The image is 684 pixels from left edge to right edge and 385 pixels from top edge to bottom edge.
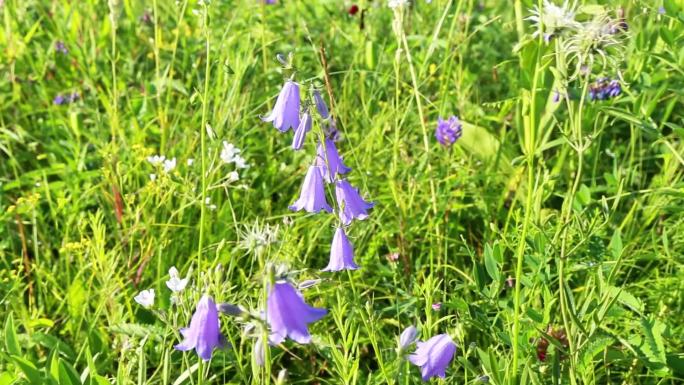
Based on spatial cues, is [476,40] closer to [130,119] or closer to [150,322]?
[130,119]

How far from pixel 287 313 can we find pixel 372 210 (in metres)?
1.19

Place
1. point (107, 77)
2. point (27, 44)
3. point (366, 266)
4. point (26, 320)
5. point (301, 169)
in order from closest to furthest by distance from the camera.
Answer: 1. point (26, 320)
2. point (366, 266)
3. point (301, 169)
4. point (107, 77)
5. point (27, 44)

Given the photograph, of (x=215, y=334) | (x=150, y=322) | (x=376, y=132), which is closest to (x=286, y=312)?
(x=215, y=334)

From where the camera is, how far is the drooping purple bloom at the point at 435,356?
147cm

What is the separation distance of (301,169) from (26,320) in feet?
3.05

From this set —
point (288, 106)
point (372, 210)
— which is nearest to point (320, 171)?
point (288, 106)

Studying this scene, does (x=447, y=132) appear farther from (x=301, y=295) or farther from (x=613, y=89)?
(x=301, y=295)

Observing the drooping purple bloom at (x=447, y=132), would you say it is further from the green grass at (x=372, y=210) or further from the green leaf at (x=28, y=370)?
the green leaf at (x=28, y=370)

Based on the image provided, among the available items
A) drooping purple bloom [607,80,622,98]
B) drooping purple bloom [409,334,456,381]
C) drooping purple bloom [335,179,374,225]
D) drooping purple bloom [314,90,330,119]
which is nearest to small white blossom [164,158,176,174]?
drooping purple bloom [335,179,374,225]

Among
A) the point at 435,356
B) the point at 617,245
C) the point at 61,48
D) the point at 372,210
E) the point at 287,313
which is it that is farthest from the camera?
the point at 61,48

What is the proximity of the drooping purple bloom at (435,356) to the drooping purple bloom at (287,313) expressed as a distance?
30 cm

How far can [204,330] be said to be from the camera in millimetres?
1289

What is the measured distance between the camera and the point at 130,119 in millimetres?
2805

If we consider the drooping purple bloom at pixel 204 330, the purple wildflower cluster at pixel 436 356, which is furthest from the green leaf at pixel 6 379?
the purple wildflower cluster at pixel 436 356
